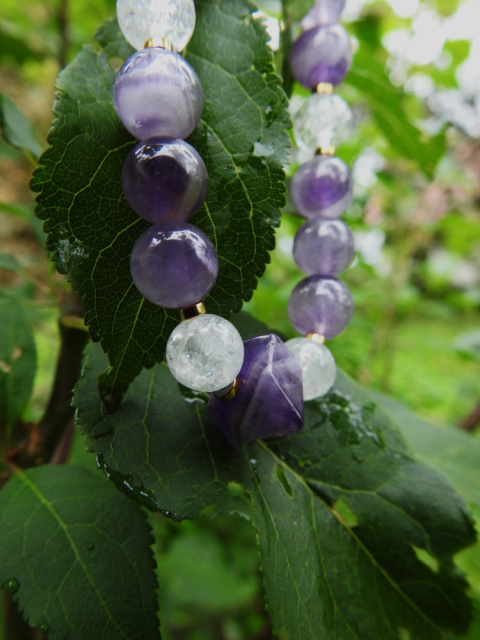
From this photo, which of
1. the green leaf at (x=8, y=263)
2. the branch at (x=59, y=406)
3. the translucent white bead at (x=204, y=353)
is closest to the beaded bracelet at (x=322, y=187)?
the translucent white bead at (x=204, y=353)

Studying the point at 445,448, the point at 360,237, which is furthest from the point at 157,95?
the point at 360,237

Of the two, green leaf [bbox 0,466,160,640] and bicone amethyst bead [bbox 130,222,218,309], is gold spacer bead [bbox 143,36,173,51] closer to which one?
bicone amethyst bead [bbox 130,222,218,309]

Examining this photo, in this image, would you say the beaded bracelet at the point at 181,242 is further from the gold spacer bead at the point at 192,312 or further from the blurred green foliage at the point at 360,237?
the blurred green foliage at the point at 360,237

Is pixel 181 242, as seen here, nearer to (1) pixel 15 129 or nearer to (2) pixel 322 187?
(2) pixel 322 187

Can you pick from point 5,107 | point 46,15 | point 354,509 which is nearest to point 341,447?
point 354,509

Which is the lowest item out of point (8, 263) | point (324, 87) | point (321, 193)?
point (8, 263)
